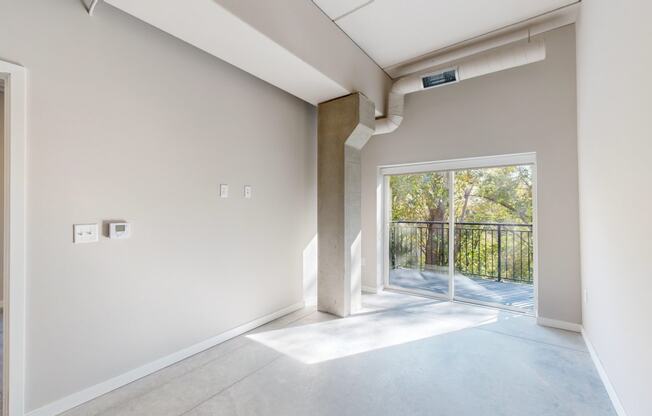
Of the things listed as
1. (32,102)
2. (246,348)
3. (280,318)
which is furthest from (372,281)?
(32,102)

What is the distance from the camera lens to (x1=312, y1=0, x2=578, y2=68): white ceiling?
103 inches

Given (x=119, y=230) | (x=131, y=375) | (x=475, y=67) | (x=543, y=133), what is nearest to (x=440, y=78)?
(x=475, y=67)

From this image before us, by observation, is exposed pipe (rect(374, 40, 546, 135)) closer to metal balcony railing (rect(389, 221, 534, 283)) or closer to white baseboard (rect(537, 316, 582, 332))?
metal balcony railing (rect(389, 221, 534, 283))

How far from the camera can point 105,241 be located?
1986mm

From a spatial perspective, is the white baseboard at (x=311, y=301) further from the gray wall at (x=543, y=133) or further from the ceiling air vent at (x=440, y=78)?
the ceiling air vent at (x=440, y=78)

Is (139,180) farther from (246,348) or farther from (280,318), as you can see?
(280,318)

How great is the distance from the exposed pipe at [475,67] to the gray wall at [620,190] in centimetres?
39

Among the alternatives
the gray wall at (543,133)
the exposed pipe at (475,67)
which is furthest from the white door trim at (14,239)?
the gray wall at (543,133)

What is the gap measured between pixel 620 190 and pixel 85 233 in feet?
10.8

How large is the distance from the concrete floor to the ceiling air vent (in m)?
2.66

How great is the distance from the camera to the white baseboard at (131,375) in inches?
69.1

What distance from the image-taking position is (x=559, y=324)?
2.99m

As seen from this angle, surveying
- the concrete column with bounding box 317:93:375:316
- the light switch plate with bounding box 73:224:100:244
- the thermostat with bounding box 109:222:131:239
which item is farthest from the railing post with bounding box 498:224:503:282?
the light switch plate with bounding box 73:224:100:244

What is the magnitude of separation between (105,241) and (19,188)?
0.54 metres
